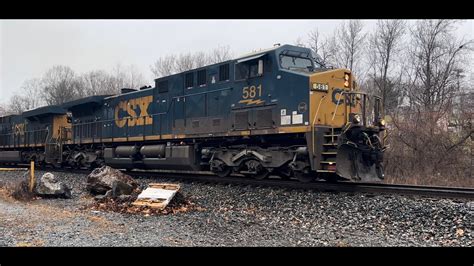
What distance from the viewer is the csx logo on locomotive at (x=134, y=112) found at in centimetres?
1625

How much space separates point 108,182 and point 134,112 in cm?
663

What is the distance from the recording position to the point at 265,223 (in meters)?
7.45

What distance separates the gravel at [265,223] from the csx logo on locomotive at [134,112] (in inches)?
273

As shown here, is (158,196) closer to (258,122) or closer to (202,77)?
(258,122)

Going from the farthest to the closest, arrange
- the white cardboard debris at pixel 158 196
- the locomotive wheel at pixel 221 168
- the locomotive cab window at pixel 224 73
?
the locomotive wheel at pixel 221 168, the locomotive cab window at pixel 224 73, the white cardboard debris at pixel 158 196

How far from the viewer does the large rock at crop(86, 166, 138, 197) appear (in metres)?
10.3

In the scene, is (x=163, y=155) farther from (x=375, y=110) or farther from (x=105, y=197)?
(x=375, y=110)

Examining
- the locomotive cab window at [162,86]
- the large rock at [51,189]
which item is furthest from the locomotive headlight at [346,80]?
the large rock at [51,189]

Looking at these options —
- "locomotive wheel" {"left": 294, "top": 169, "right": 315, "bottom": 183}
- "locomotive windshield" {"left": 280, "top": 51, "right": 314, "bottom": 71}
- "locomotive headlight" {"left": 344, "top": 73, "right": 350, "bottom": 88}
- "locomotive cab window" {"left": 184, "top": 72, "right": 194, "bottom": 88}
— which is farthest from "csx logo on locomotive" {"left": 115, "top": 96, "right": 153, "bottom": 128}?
"locomotive headlight" {"left": 344, "top": 73, "right": 350, "bottom": 88}

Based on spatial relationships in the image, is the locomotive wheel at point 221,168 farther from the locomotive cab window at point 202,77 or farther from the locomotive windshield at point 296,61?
the locomotive windshield at point 296,61

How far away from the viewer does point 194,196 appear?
34.5 feet

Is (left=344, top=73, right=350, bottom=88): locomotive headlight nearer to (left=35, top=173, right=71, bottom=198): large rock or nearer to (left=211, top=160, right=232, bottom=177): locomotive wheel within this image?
(left=211, top=160, right=232, bottom=177): locomotive wheel

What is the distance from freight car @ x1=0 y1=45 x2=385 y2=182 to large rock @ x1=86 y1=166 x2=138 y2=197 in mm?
3010
